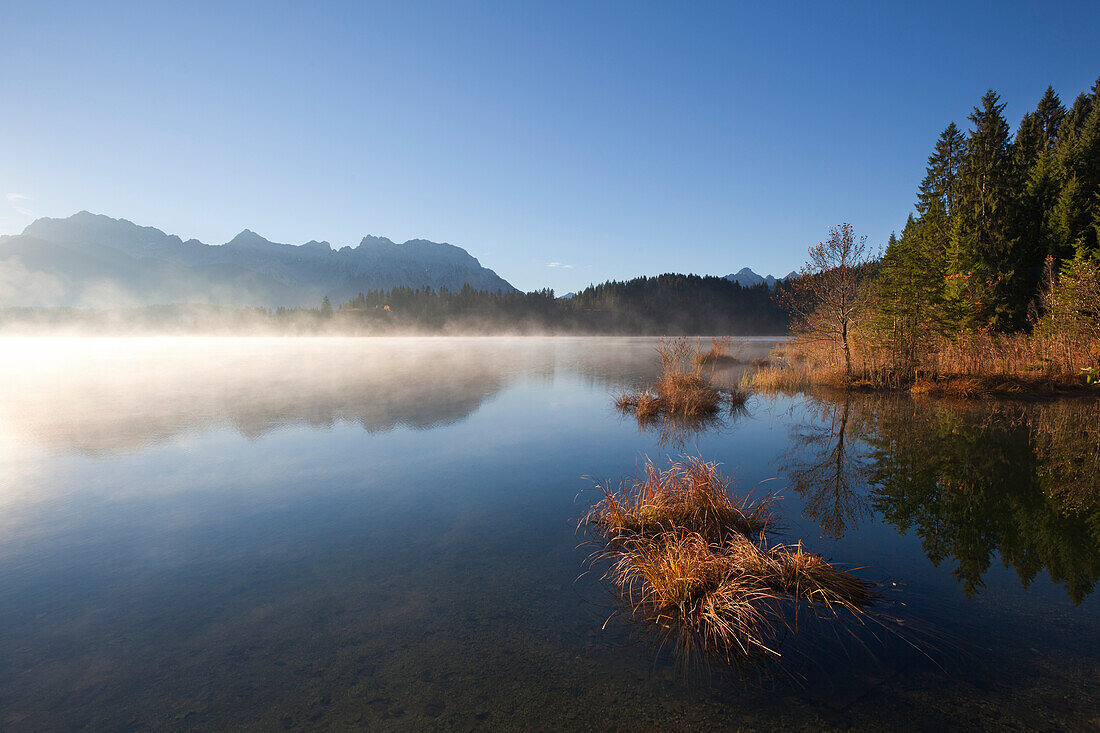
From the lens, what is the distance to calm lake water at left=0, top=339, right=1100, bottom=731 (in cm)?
374

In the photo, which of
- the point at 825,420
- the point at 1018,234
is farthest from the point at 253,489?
the point at 1018,234

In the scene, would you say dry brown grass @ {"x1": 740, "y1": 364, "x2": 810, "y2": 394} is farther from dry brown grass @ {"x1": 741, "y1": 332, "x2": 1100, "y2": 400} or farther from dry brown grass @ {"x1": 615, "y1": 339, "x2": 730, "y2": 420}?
dry brown grass @ {"x1": 615, "y1": 339, "x2": 730, "y2": 420}

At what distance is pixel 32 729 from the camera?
11.7 ft

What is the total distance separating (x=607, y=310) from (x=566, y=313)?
→ 497 inches

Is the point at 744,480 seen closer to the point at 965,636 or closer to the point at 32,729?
the point at 965,636

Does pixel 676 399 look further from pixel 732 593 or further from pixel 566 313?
pixel 566 313

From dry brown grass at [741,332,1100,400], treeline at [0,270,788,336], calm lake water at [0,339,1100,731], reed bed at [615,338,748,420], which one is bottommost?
calm lake water at [0,339,1100,731]

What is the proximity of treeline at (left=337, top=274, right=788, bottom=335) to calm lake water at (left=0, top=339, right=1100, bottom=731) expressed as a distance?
398 ft

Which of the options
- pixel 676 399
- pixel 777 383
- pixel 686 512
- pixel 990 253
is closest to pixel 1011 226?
pixel 990 253

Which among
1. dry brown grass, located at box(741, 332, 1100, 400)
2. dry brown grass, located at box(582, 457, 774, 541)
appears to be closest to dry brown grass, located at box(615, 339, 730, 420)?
dry brown grass, located at box(741, 332, 1100, 400)

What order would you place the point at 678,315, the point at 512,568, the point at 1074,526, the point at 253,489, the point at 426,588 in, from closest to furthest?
the point at 426,588, the point at 512,568, the point at 1074,526, the point at 253,489, the point at 678,315

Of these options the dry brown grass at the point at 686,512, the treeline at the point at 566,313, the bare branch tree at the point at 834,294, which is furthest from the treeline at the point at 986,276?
the treeline at the point at 566,313

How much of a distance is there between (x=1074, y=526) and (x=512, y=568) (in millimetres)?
8528

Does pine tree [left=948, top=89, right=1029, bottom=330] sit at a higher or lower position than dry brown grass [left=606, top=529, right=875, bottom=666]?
higher
